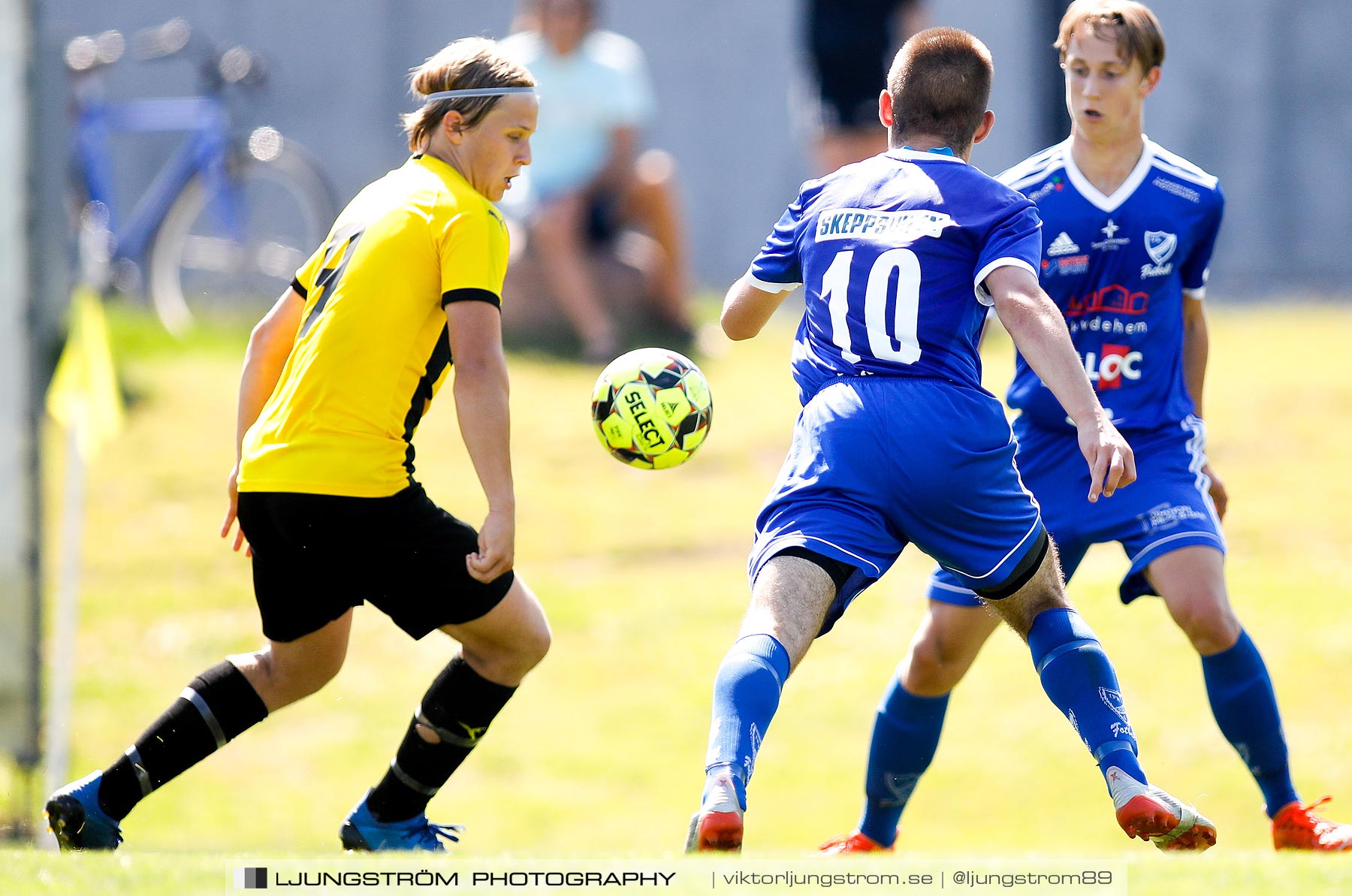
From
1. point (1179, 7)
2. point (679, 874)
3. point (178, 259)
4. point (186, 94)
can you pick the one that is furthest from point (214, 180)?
point (679, 874)

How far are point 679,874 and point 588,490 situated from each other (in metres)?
7.40

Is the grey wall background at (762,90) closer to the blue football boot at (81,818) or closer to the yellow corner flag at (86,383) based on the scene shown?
the yellow corner flag at (86,383)

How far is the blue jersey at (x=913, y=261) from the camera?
407 cm

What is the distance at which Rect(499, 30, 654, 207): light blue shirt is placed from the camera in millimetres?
11836

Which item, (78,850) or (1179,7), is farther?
(1179,7)

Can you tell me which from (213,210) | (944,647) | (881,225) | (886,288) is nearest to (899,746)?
(944,647)

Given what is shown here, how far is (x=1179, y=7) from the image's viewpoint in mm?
15633

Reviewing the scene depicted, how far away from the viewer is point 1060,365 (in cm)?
389

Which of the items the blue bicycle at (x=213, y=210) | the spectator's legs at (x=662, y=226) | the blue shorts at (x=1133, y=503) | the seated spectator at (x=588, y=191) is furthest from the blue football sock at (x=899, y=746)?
the blue bicycle at (x=213, y=210)

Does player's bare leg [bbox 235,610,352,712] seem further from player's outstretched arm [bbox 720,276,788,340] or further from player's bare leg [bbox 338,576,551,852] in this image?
player's outstretched arm [bbox 720,276,788,340]

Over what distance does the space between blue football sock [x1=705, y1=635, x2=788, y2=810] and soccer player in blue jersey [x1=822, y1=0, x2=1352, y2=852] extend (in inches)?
47.9

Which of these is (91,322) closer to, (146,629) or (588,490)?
(146,629)

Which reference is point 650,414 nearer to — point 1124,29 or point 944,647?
point 944,647

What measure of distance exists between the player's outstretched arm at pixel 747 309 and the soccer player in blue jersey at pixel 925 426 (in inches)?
2.8
